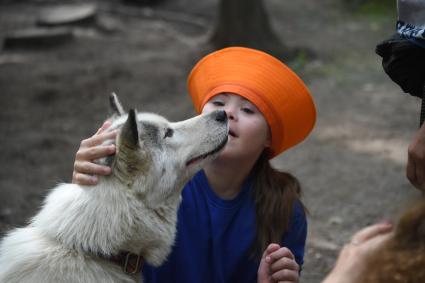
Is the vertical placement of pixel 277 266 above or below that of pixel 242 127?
below

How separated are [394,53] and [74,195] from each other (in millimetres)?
1545

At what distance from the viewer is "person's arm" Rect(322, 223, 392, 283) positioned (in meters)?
1.57

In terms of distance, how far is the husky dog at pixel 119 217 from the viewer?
2.58m

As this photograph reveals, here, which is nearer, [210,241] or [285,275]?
[285,275]

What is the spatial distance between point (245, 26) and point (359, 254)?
8078 mm

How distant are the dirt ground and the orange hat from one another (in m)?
0.72

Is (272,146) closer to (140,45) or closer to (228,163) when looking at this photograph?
(228,163)

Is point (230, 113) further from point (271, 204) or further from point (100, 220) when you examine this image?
point (100, 220)

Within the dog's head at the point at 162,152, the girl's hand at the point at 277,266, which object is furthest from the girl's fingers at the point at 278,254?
the dog's head at the point at 162,152

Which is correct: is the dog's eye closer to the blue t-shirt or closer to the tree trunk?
the blue t-shirt

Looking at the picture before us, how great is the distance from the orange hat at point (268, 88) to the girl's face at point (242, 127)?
4cm

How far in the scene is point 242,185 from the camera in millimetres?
3283

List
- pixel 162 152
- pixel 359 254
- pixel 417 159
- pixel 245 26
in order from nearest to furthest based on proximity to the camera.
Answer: pixel 359 254, pixel 417 159, pixel 162 152, pixel 245 26

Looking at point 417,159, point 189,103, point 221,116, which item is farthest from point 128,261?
point 189,103
